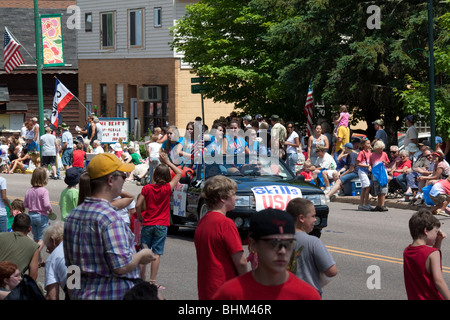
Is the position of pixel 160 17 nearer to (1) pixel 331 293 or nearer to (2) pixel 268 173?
(2) pixel 268 173

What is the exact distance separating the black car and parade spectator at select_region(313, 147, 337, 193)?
7501mm

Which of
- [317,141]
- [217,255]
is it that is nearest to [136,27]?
[317,141]

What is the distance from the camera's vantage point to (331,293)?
10508 mm

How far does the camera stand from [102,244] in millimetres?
5625

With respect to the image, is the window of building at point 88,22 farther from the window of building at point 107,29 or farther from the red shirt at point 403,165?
the red shirt at point 403,165

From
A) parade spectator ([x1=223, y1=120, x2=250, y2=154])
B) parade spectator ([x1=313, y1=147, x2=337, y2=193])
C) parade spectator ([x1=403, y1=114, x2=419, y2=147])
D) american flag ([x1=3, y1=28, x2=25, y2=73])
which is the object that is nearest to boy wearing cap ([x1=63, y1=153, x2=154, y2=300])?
parade spectator ([x1=223, y1=120, x2=250, y2=154])

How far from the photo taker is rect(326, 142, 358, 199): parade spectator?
2211cm

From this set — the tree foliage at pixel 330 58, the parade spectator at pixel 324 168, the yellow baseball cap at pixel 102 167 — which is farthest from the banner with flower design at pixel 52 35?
the yellow baseball cap at pixel 102 167

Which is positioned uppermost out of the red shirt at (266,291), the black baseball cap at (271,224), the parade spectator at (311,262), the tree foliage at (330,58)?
the tree foliage at (330,58)

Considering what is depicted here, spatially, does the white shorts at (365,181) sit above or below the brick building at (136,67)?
below

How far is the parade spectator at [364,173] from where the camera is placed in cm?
2028

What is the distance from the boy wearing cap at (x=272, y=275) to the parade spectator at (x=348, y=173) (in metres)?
17.5
